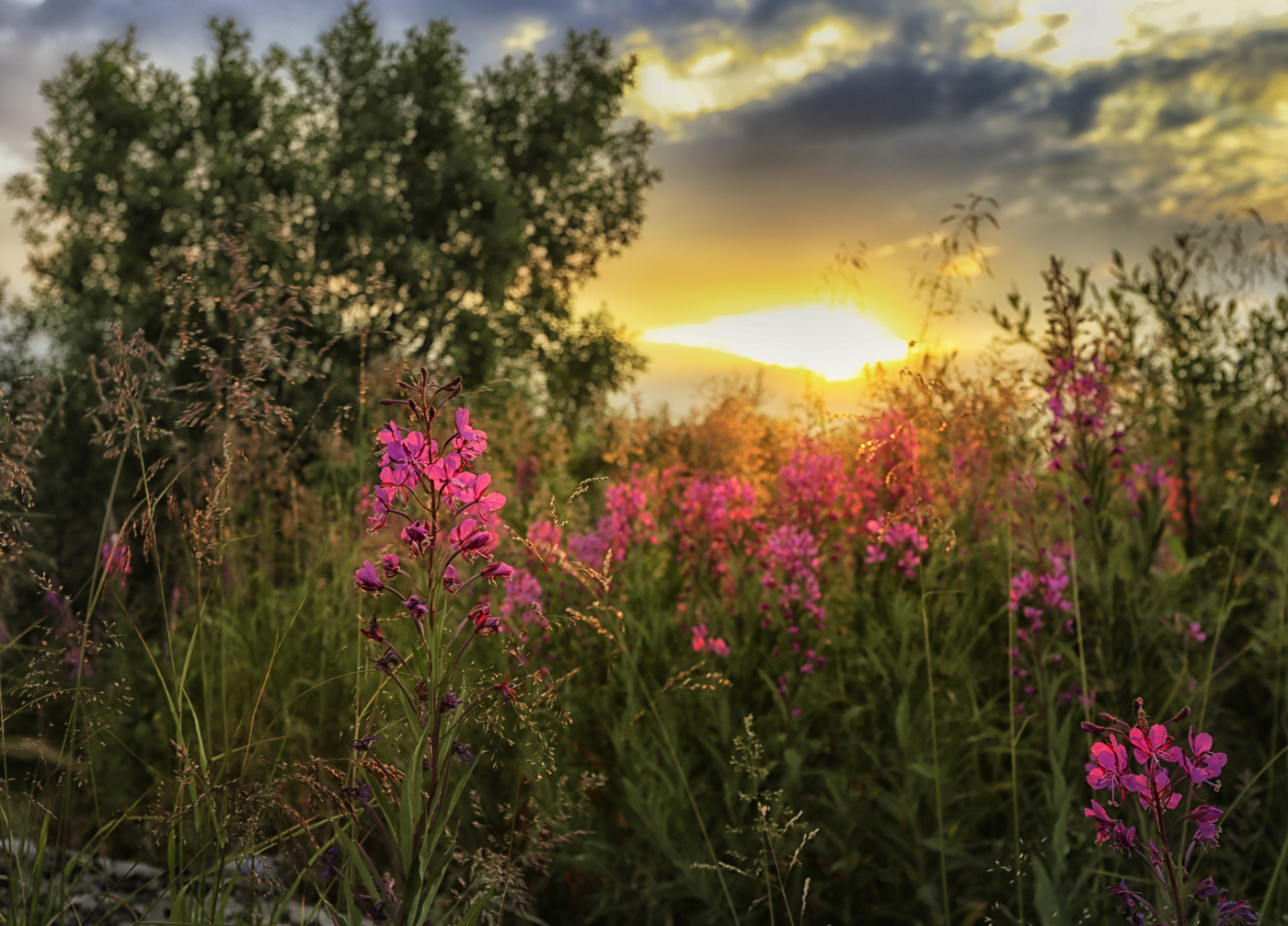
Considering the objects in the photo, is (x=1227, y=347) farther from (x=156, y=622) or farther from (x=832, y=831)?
(x=156, y=622)

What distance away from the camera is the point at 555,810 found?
9.16 ft

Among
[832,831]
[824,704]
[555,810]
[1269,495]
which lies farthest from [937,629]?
[1269,495]

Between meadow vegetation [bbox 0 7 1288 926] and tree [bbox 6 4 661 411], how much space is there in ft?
28.8

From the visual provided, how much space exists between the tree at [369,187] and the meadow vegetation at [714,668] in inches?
345

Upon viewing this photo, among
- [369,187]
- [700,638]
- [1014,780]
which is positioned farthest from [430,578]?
[369,187]

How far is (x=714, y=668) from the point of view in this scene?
306 centimetres

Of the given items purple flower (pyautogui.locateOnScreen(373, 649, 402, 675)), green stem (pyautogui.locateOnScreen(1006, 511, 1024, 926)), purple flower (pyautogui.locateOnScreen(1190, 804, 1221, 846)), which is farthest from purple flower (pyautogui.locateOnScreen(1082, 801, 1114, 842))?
purple flower (pyautogui.locateOnScreen(373, 649, 402, 675))

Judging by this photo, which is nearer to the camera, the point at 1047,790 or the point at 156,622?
the point at 1047,790

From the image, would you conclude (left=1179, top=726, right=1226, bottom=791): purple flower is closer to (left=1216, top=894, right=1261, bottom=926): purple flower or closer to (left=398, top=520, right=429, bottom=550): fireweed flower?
(left=1216, top=894, right=1261, bottom=926): purple flower

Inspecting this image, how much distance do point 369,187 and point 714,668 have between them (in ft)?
43.8

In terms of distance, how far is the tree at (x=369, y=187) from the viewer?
44.2 feet

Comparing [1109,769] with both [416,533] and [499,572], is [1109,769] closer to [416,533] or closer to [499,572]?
[499,572]

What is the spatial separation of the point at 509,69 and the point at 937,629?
17749 millimetres

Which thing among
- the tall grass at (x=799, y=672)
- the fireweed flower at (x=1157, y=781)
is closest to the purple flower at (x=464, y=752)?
the tall grass at (x=799, y=672)
